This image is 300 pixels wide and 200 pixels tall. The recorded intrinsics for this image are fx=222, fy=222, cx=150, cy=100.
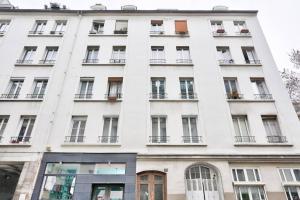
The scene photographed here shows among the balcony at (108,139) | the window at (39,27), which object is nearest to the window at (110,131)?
the balcony at (108,139)

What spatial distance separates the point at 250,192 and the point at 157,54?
10.1m

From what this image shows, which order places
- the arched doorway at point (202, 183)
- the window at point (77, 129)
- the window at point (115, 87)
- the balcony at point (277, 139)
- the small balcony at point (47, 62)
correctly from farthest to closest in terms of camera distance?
the small balcony at point (47, 62) → the window at point (115, 87) → the window at point (77, 129) → the balcony at point (277, 139) → the arched doorway at point (202, 183)

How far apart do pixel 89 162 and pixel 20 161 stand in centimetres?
351

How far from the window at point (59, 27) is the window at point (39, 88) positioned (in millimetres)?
4458

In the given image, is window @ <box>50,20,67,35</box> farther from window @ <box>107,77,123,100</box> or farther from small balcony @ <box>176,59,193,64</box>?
small balcony @ <box>176,59,193,64</box>

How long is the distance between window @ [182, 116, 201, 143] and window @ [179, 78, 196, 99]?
1432mm

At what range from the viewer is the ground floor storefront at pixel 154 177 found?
34.2 feet

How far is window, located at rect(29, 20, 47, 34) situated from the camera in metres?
16.8

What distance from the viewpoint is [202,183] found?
10.8 m

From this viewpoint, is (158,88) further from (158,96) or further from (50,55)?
(50,55)

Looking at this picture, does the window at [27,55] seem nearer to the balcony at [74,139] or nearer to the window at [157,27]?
the balcony at [74,139]

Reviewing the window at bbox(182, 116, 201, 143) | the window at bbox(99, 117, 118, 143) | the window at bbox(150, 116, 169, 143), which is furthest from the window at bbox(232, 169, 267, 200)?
the window at bbox(99, 117, 118, 143)

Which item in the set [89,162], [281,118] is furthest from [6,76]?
[281,118]

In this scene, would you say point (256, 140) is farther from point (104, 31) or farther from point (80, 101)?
point (104, 31)
